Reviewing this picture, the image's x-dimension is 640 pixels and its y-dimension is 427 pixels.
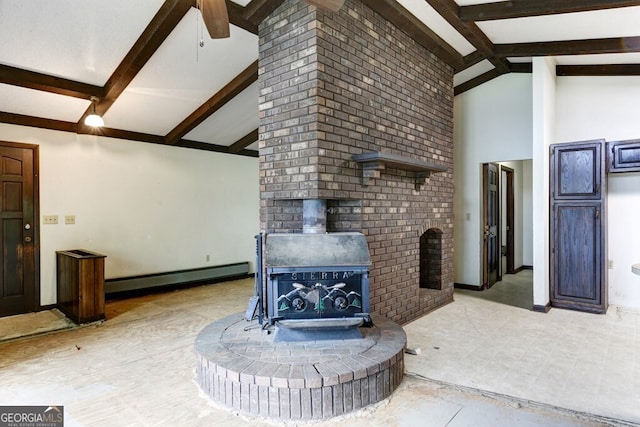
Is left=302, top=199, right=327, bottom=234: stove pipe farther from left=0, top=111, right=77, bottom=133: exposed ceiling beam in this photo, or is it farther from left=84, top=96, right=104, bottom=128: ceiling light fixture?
left=0, top=111, right=77, bottom=133: exposed ceiling beam

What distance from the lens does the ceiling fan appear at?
77.0 inches

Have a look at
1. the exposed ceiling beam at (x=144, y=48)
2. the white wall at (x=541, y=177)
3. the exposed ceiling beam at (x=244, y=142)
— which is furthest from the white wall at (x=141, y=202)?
the white wall at (x=541, y=177)

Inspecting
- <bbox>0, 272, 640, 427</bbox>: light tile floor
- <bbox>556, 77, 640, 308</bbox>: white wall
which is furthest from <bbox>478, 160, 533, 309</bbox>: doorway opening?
<bbox>0, 272, 640, 427</bbox>: light tile floor

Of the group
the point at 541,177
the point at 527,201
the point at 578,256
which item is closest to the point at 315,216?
the point at 541,177

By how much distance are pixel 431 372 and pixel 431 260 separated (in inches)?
90.1

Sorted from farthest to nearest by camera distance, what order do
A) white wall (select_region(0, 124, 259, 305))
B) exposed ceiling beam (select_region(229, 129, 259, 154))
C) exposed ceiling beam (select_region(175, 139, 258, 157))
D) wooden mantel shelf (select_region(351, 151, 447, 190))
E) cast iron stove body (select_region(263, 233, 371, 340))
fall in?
1. exposed ceiling beam (select_region(229, 129, 259, 154))
2. exposed ceiling beam (select_region(175, 139, 258, 157))
3. white wall (select_region(0, 124, 259, 305))
4. wooden mantel shelf (select_region(351, 151, 447, 190))
5. cast iron stove body (select_region(263, 233, 371, 340))

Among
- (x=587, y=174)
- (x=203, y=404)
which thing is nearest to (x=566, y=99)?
(x=587, y=174)

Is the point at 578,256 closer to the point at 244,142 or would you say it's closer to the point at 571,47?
the point at 571,47

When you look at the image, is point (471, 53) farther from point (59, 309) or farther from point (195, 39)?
point (59, 309)

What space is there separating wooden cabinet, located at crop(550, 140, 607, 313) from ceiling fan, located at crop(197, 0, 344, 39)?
13.0 ft

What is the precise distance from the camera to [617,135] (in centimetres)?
462

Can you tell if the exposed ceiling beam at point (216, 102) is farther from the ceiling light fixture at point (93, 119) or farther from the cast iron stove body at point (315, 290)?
the cast iron stove body at point (315, 290)

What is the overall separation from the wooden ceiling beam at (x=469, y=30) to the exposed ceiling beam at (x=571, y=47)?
17 cm

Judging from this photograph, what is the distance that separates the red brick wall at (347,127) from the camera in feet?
10.1
